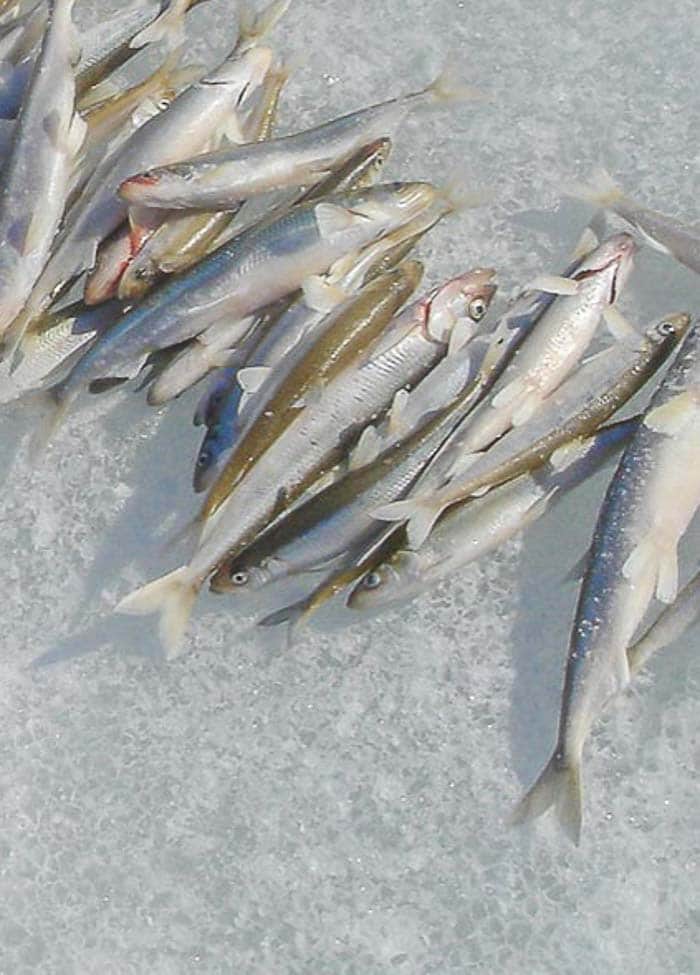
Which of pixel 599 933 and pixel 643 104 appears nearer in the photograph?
pixel 599 933

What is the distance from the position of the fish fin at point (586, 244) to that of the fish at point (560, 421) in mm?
222

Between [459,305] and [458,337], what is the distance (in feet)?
0.24

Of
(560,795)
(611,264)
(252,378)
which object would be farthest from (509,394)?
(560,795)

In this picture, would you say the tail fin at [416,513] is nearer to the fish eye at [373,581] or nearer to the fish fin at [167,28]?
the fish eye at [373,581]

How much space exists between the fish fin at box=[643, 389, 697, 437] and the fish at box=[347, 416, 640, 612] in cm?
11

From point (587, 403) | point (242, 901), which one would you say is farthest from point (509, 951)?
point (587, 403)

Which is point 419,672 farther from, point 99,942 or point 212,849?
point 99,942

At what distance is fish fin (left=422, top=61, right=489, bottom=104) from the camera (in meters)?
2.82

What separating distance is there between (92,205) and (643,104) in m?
1.24

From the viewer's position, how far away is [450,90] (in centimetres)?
284

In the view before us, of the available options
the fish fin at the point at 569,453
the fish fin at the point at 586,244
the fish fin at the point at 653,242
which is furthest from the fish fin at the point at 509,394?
the fish fin at the point at 653,242

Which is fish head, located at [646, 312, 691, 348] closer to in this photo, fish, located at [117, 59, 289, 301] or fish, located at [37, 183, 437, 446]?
fish, located at [37, 183, 437, 446]

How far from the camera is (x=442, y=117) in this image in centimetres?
288

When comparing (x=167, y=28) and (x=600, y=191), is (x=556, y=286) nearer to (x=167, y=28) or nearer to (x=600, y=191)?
(x=600, y=191)
